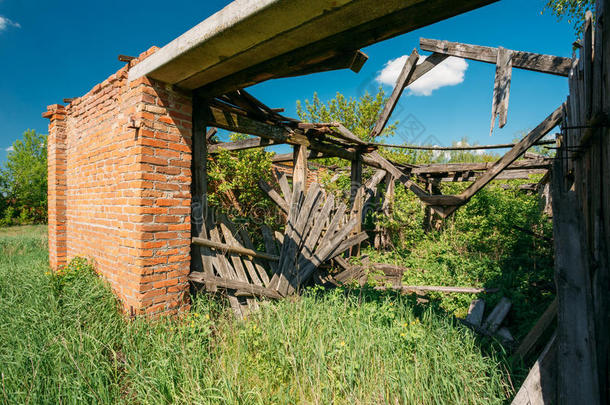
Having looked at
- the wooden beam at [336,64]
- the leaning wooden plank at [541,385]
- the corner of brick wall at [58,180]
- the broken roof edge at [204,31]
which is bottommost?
the leaning wooden plank at [541,385]

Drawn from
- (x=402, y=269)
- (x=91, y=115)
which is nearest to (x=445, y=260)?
(x=402, y=269)

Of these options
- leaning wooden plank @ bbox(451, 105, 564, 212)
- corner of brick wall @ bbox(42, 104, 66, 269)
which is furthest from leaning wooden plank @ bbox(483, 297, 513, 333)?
corner of brick wall @ bbox(42, 104, 66, 269)

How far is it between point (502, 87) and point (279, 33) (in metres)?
2.63

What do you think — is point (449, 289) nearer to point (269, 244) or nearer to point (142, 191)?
point (269, 244)

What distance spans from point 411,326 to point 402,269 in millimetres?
4105

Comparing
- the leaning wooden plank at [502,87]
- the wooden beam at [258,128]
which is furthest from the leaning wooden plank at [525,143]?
the wooden beam at [258,128]

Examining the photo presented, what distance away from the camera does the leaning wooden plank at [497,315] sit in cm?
347

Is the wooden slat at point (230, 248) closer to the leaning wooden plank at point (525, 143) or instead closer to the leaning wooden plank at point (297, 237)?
the leaning wooden plank at point (297, 237)

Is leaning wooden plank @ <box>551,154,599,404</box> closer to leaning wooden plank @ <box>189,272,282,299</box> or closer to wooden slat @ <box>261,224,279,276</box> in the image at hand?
leaning wooden plank @ <box>189,272,282,299</box>

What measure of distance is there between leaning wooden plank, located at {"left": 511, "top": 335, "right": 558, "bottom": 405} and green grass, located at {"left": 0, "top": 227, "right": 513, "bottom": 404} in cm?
35

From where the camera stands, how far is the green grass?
2006 mm

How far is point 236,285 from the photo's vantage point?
3.56 metres

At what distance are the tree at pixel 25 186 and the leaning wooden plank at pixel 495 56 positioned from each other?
27.5 meters

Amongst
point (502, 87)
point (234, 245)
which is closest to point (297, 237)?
point (234, 245)
